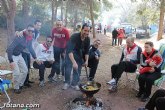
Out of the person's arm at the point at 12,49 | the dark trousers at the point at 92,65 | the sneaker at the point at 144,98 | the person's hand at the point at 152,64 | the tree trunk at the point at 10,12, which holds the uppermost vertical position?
the tree trunk at the point at 10,12

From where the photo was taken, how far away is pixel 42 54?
21.5 feet

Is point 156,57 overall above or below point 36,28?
below

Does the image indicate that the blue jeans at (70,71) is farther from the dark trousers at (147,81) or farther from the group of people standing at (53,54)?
the dark trousers at (147,81)

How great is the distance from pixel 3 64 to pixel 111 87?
409cm

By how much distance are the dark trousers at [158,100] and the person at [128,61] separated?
1.50 metres

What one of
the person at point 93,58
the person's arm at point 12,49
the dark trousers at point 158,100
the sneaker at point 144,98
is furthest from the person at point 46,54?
the dark trousers at point 158,100

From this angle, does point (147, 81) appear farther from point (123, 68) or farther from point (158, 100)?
point (158, 100)

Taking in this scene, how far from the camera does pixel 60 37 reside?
6598mm

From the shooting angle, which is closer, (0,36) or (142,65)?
(142,65)

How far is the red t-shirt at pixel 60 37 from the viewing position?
6.56 m

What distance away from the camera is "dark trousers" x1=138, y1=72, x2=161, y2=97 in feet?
18.7

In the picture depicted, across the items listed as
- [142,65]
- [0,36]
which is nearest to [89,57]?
[142,65]

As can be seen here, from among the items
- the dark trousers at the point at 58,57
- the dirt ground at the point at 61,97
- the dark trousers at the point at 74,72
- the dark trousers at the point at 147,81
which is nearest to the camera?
the dirt ground at the point at 61,97

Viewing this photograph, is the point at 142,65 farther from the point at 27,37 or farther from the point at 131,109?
the point at 27,37
